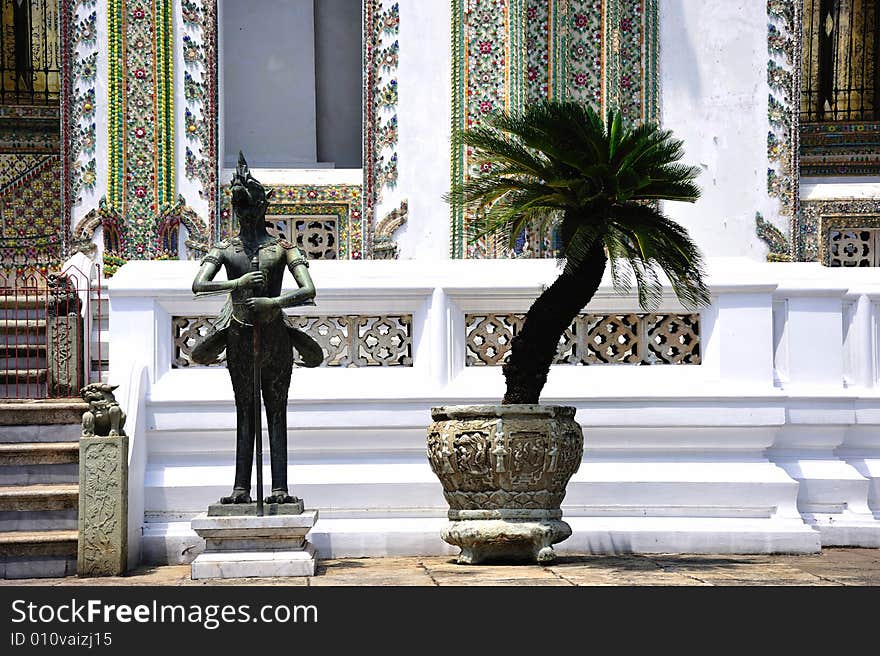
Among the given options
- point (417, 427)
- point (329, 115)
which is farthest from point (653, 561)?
point (329, 115)

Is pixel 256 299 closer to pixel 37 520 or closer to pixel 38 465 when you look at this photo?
pixel 37 520

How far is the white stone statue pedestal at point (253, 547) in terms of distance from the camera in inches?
339

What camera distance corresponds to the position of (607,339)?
10.7 m

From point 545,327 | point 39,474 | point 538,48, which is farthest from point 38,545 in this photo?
point 538,48

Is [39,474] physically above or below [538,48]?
below

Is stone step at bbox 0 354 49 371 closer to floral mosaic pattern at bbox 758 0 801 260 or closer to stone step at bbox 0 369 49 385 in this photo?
stone step at bbox 0 369 49 385

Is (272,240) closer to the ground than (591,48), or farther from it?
closer to the ground

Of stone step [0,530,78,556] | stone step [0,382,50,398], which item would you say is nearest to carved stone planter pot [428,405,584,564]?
stone step [0,530,78,556]

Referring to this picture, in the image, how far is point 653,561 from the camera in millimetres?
9352

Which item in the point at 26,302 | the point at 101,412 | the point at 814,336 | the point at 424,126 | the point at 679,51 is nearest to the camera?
the point at 101,412

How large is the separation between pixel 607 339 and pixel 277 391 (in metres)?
2.73

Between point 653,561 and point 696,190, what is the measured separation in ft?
7.57

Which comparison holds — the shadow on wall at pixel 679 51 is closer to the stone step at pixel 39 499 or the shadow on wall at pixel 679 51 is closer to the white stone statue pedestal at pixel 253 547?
the white stone statue pedestal at pixel 253 547
